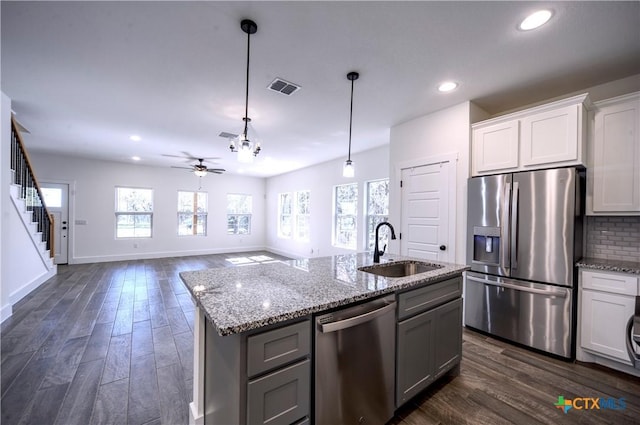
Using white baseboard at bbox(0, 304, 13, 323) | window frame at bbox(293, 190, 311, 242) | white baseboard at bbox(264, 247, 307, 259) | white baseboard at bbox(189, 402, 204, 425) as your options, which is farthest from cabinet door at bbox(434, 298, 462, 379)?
white baseboard at bbox(264, 247, 307, 259)

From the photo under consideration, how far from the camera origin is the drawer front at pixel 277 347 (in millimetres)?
1080

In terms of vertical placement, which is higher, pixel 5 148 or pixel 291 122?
pixel 291 122

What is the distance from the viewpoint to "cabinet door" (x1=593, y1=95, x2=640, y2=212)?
2305 millimetres

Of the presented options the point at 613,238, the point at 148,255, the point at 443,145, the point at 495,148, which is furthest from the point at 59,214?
the point at 613,238

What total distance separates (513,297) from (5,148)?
6170mm

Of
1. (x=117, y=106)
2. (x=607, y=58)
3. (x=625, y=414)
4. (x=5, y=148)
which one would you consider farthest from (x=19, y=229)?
(x=607, y=58)

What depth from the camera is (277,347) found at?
1.15m

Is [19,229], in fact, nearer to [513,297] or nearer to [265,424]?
[265,424]

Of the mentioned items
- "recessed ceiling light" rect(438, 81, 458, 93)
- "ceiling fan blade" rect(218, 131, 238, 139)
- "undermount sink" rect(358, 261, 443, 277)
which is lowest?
"undermount sink" rect(358, 261, 443, 277)

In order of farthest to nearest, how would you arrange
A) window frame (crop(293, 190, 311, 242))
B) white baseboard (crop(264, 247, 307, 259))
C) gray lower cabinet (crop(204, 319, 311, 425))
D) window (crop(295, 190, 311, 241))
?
white baseboard (crop(264, 247, 307, 259)) < window (crop(295, 190, 311, 241)) < window frame (crop(293, 190, 311, 242)) < gray lower cabinet (crop(204, 319, 311, 425))

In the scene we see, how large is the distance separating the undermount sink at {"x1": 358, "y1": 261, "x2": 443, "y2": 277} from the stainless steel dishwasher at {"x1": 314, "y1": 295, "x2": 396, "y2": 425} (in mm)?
615

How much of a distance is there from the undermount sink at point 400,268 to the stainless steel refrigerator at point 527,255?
1.03 meters

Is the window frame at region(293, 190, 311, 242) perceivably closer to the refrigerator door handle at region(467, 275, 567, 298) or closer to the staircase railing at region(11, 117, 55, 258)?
the refrigerator door handle at region(467, 275, 567, 298)

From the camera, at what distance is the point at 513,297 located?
2.68 m
